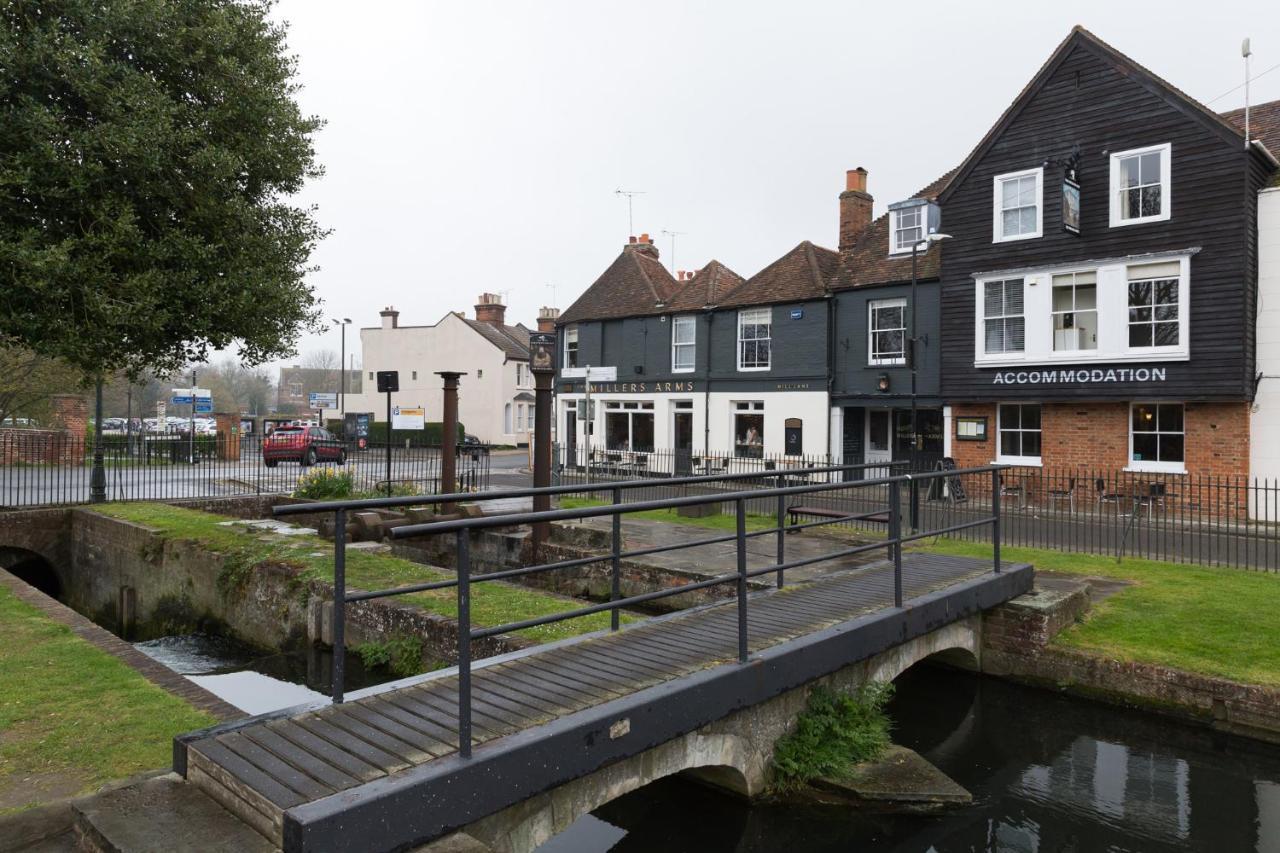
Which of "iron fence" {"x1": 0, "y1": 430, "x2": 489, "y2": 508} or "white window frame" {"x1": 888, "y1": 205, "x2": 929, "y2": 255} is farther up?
"white window frame" {"x1": 888, "y1": 205, "x2": 929, "y2": 255}

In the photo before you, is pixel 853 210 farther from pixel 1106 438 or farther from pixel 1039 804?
pixel 1039 804

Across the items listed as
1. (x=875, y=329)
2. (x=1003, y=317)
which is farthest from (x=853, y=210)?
(x=1003, y=317)

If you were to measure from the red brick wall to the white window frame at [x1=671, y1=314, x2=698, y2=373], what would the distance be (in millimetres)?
9166

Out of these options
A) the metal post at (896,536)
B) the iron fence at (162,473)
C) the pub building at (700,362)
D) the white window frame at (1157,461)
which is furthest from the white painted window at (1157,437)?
the iron fence at (162,473)

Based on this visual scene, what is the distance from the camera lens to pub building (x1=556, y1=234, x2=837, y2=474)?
78.0ft

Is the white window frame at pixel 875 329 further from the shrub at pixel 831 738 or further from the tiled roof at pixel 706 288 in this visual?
the shrub at pixel 831 738

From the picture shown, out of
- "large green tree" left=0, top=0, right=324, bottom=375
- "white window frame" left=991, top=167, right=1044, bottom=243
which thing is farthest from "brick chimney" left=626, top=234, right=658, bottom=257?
"large green tree" left=0, top=0, right=324, bottom=375

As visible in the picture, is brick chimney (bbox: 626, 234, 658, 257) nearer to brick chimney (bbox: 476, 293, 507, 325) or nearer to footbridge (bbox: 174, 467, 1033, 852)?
brick chimney (bbox: 476, 293, 507, 325)

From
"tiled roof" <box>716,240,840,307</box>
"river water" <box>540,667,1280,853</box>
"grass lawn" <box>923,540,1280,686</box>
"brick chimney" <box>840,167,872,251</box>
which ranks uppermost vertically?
"brick chimney" <box>840,167,872,251</box>

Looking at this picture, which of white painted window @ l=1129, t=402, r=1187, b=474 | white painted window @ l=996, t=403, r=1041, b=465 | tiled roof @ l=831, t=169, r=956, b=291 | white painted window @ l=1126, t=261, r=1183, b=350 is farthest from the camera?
tiled roof @ l=831, t=169, r=956, b=291

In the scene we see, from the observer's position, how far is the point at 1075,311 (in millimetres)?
17875

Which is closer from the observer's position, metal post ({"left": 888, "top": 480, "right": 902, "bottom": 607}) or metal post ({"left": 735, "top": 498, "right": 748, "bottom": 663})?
metal post ({"left": 735, "top": 498, "right": 748, "bottom": 663})

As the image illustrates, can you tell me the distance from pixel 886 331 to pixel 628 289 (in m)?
11.0

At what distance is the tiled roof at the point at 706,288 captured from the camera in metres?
26.8
